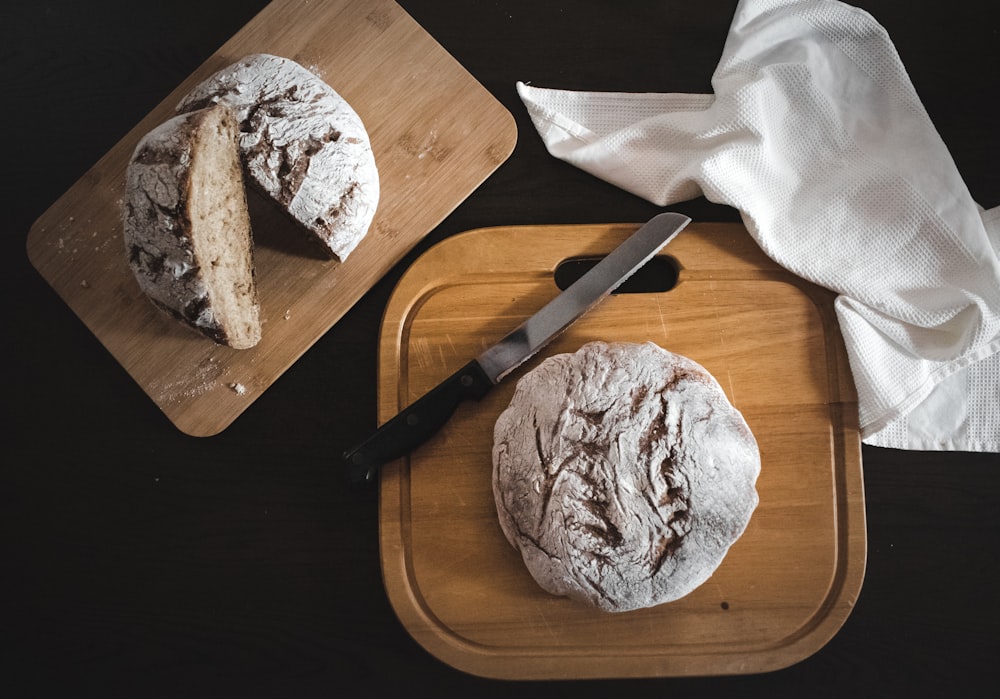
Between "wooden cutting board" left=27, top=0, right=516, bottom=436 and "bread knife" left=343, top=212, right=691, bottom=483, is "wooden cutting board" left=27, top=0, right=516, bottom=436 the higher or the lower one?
the higher one

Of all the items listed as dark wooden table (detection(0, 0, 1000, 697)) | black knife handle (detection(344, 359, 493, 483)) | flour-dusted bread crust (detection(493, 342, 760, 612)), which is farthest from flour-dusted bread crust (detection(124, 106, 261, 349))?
flour-dusted bread crust (detection(493, 342, 760, 612))

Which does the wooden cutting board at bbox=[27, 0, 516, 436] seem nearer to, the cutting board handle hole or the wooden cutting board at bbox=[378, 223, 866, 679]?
the wooden cutting board at bbox=[378, 223, 866, 679]

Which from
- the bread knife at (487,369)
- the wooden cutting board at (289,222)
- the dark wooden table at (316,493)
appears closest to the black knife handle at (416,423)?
the bread knife at (487,369)

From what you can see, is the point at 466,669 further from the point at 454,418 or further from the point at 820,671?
the point at 820,671

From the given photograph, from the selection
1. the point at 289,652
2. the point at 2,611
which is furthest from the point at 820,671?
the point at 2,611

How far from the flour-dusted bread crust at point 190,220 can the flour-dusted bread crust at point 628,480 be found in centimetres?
Answer: 76

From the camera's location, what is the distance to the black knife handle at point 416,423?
5.34 feet

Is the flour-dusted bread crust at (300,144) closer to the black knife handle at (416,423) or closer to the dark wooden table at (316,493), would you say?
the dark wooden table at (316,493)

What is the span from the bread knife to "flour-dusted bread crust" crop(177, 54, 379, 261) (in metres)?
0.43

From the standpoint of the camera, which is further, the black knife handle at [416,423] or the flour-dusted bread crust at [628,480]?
the black knife handle at [416,423]

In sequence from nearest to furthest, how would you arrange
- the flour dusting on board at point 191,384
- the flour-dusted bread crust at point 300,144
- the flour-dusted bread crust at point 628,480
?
the flour-dusted bread crust at point 628,480 → the flour-dusted bread crust at point 300,144 → the flour dusting on board at point 191,384

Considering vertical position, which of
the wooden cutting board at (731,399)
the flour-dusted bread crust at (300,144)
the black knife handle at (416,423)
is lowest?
the wooden cutting board at (731,399)

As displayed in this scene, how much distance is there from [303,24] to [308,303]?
0.74 metres

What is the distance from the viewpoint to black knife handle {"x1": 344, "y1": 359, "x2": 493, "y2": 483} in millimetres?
1628
